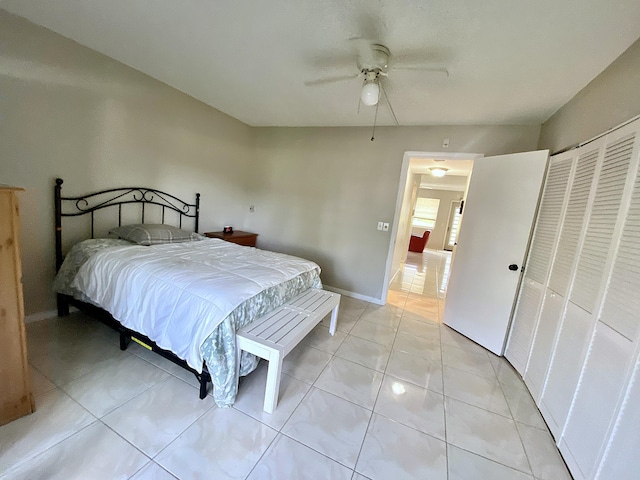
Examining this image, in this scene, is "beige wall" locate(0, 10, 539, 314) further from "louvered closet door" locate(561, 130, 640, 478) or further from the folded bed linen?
"louvered closet door" locate(561, 130, 640, 478)

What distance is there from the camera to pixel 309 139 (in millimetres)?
3869

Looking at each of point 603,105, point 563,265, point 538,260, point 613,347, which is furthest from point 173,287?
point 603,105

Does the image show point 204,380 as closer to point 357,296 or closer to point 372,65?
point 372,65

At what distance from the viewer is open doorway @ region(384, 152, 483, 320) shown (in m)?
3.56

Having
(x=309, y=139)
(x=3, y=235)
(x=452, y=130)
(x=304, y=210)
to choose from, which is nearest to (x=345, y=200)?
(x=304, y=210)

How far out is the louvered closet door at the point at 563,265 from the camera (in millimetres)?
1719

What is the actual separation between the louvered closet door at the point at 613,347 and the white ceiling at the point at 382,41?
2.38 ft

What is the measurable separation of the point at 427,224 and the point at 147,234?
368 inches

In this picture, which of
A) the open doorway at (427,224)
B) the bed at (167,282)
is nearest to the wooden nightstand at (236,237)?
the bed at (167,282)

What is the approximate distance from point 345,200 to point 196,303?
8.61 feet

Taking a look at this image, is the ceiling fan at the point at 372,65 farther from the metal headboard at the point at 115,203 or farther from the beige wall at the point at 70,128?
the metal headboard at the point at 115,203

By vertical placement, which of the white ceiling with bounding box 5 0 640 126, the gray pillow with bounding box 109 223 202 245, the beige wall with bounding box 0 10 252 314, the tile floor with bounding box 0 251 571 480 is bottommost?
the tile floor with bounding box 0 251 571 480

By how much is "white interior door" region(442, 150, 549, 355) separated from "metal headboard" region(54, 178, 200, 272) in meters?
3.49

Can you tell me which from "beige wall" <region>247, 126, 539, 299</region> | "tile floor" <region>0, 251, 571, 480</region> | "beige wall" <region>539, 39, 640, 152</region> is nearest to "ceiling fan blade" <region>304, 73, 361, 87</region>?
"beige wall" <region>247, 126, 539, 299</region>
